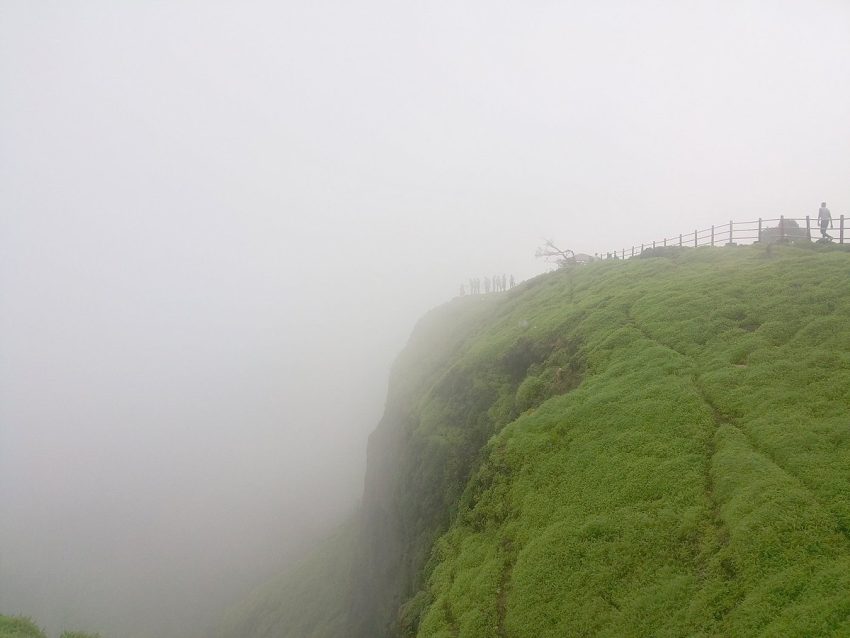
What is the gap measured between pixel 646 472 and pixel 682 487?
133 cm

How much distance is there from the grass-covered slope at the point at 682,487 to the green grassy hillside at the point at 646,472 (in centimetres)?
7

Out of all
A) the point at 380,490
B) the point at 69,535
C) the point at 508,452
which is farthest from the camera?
the point at 69,535

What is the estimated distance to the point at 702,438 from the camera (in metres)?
17.2

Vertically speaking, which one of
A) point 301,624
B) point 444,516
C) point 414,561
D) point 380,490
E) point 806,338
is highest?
point 806,338

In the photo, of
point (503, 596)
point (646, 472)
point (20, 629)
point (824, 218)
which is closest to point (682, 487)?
point (646, 472)

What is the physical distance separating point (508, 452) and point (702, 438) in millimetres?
8504

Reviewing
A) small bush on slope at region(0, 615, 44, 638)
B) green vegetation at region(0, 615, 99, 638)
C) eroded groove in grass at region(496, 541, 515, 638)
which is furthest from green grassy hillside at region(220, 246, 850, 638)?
small bush on slope at region(0, 615, 44, 638)

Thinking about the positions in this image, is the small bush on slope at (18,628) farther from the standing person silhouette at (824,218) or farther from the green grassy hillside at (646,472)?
the standing person silhouette at (824,218)

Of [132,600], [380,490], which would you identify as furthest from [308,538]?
[380,490]

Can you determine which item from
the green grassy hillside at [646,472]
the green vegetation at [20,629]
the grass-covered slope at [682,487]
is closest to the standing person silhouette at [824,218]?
the green grassy hillside at [646,472]

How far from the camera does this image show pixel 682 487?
15523 mm

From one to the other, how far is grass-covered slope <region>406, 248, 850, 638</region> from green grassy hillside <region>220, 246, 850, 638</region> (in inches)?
2.7

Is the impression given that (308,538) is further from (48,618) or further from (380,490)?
(380,490)

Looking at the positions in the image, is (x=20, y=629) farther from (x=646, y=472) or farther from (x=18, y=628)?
(x=646, y=472)
